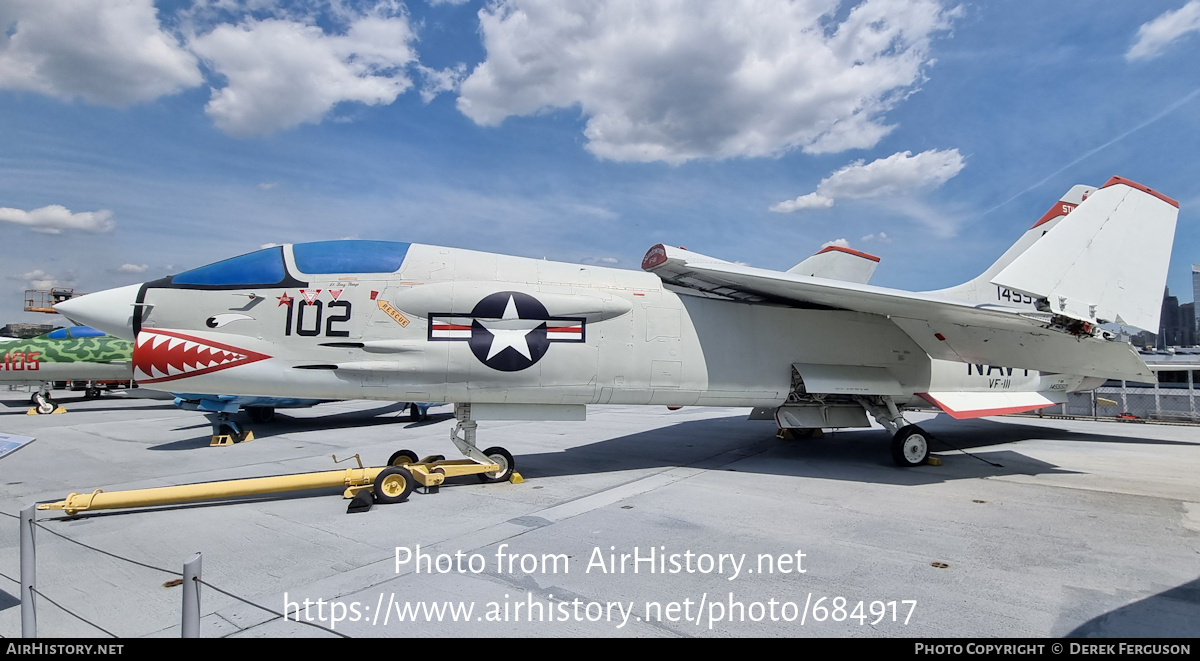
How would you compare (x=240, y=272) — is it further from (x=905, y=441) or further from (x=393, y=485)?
(x=905, y=441)

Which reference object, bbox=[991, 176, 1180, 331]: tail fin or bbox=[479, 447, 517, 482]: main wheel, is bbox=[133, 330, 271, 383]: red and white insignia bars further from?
bbox=[991, 176, 1180, 331]: tail fin

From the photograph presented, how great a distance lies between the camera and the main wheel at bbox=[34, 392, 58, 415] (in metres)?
20.2

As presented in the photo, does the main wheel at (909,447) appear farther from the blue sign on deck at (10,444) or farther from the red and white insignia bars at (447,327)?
the blue sign on deck at (10,444)

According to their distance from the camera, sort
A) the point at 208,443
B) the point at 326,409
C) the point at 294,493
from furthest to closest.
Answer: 1. the point at 326,409
2. the point at 208,443
3. the point at 294,493

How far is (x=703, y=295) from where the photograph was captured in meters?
8.71

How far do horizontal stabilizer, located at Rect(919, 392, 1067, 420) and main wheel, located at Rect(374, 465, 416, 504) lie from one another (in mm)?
8094

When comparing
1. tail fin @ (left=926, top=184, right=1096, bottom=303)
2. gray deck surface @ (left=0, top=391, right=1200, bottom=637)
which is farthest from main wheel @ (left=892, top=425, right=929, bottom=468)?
tail fin @ (left=926, top=184, right=1096, bottom=303)

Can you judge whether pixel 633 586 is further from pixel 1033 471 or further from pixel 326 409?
pixel 326 409

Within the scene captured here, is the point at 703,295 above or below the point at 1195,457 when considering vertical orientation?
above

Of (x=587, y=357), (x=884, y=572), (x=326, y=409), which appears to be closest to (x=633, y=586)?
(x=884, y=572)

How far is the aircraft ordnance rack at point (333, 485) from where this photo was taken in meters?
6.11

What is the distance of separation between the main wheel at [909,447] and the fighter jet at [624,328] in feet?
0.09

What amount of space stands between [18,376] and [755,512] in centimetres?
2810

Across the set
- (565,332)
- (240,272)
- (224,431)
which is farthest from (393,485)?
(224,431)
